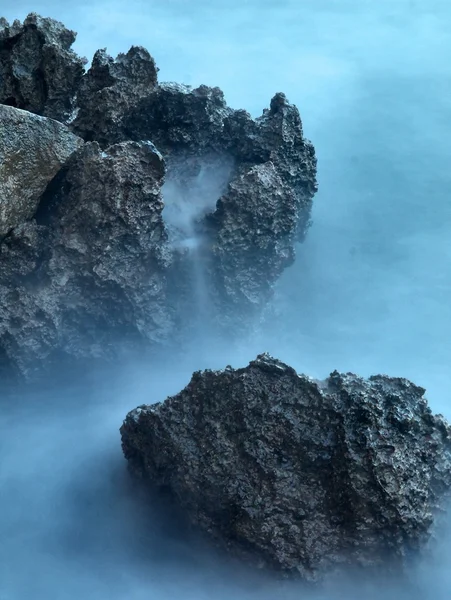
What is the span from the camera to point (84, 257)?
4773mm

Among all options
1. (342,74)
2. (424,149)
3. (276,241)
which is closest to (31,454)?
(276,241)

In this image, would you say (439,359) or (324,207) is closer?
(439,359)

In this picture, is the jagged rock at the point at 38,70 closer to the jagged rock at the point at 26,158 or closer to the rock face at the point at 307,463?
the jagged rock at the point at 26,158

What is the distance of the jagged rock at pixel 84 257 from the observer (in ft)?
15.3

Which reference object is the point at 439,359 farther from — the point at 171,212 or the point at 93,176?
the point at 93,176

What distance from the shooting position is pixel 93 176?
4.64m

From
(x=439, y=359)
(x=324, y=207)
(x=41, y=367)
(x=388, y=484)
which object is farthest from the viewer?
(x=324, y=207)

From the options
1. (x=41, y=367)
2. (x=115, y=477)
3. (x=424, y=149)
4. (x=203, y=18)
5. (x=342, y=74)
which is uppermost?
(x=203, y=18)

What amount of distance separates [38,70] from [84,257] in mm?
1502

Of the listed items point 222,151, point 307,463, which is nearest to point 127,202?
point 222,151

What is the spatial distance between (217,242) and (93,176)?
0.92 metres

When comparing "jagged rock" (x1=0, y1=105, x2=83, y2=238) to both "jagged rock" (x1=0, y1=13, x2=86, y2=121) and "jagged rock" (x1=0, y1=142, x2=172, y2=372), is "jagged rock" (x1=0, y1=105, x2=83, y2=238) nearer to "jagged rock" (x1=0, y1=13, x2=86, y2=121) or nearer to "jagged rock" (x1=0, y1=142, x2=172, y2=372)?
"jagged rock" (x1=0, y1=142, x2=172, y2=372)

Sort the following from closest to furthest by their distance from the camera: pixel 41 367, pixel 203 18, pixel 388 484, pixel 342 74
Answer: pixel 388 484 < pixel 41 367 < pixel 342 74 < pixel 203 18

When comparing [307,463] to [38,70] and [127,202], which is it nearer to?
[127,202]
